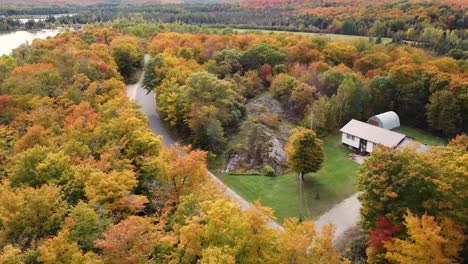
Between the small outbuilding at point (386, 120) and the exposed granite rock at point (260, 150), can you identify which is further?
the small outbuilding at point (386, 120)

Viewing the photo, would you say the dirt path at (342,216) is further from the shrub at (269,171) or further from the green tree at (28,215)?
the green tree at (28,215)

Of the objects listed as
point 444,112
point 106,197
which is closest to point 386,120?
point 444,112

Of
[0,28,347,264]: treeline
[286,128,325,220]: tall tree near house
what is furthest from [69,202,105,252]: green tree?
[286,128,325,220]: tall tree near house

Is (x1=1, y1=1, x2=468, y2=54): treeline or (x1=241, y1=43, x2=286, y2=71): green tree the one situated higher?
(x1=1, y1=1, x2=468, y2=54): treeline

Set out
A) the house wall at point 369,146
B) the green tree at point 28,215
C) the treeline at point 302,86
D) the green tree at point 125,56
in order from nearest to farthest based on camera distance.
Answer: the green tree at point 28,215 → the house wall at point 369,146 → the treeline at point 302,86 → the green tree at point 125,56

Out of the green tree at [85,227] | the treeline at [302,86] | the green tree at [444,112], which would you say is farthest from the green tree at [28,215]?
the green tree at [444,112]

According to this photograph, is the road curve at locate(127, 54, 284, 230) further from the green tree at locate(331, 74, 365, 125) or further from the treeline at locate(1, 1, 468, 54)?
the treeline at locate(1, 1, 468, 54)
